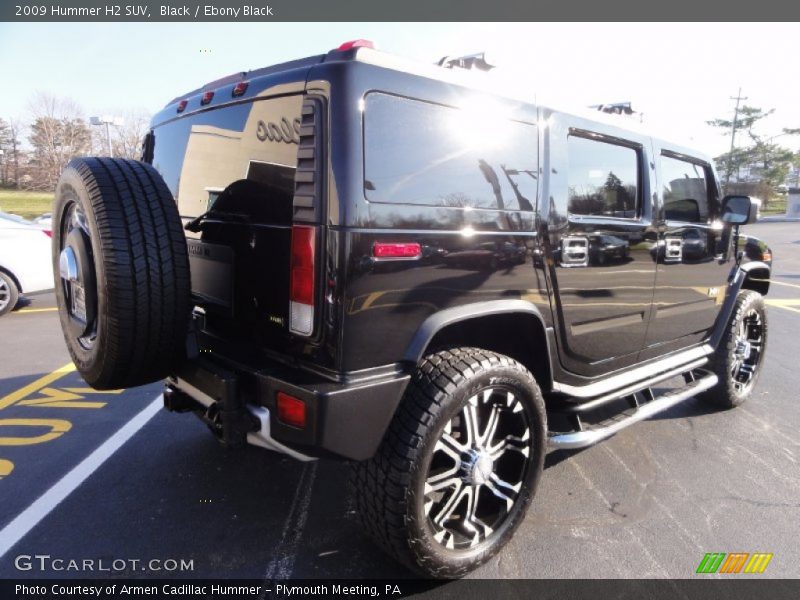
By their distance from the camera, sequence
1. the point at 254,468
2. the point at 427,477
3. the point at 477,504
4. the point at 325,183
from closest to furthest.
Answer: the point at 325,183
the point at 427,477
the point at 477,504
the point at 254,468

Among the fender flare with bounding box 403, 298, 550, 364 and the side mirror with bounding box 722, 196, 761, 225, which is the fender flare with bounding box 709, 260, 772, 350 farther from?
the fender flare with bounding box 403, 298, 550, 364

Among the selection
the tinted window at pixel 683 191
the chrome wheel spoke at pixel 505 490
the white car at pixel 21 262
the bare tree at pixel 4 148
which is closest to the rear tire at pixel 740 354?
the tinted window at pixel 683 191

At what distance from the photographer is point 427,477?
2195 mm

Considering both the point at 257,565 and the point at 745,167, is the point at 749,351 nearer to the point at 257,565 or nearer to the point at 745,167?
the point at 257,565

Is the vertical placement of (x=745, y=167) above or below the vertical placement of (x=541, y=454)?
above

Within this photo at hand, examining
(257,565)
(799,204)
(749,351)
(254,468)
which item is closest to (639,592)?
(257,565)

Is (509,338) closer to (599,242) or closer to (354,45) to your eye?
(599,242)

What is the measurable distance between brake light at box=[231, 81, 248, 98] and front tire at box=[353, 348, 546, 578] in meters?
1.38

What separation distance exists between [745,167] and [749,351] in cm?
6108

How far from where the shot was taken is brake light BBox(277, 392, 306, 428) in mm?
1844

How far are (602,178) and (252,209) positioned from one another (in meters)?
1.91

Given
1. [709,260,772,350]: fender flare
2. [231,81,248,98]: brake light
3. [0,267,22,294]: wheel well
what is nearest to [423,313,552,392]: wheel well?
[231,81,248,98]: brake light

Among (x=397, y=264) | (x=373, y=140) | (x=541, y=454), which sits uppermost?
(x=373, y=140)

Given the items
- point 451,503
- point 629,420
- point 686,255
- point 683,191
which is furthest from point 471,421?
point 683,191
